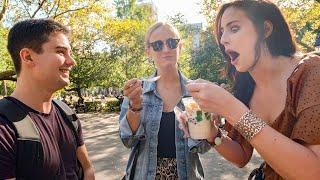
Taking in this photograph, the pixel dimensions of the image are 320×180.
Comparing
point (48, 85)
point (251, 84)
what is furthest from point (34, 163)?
point (251, 84)

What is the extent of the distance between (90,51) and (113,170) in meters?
22.7

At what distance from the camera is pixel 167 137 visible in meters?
2.88

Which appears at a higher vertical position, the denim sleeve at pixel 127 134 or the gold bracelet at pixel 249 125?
the gold bracelet at pixel 249 125

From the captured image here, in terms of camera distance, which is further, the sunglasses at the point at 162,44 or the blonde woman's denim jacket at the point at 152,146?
the sunglasses at the point at 162,44

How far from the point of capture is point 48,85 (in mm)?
2414

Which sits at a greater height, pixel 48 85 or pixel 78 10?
pixel 78 10

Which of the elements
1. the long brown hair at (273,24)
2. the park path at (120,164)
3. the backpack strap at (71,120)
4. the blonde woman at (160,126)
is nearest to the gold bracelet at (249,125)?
the long brown hair at (273,24)

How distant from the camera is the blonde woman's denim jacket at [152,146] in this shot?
2.77m

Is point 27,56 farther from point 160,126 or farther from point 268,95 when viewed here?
point 268,95

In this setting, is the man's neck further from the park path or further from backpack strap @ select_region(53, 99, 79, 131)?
the park path

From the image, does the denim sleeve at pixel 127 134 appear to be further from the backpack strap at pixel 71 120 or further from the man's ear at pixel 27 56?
the man's ear at pixel 27 56

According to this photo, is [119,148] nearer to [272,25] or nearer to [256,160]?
[256,160]

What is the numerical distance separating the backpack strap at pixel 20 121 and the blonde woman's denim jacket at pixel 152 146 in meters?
0.87

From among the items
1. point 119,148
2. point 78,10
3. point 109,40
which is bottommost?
point 119,148
